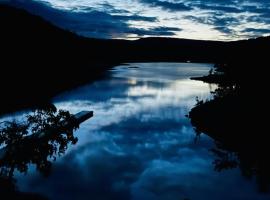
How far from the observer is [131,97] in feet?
290

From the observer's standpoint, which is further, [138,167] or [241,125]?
[241,125]

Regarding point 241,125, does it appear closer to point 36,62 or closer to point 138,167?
point 138,167

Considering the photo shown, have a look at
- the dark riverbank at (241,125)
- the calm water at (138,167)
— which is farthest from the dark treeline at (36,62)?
the calm water at (138,167)

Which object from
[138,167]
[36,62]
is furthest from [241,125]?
[36,62]

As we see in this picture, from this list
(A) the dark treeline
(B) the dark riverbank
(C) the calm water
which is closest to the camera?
(C) the calm water

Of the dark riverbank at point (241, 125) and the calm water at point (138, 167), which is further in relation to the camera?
the dark riverbank at point (241, 125)

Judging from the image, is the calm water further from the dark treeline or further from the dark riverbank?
the dark treeline

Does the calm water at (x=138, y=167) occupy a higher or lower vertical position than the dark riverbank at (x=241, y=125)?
lower

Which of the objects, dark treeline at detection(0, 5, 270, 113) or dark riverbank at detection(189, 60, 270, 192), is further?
dark treeline at detection(0, 5, 270, 113)

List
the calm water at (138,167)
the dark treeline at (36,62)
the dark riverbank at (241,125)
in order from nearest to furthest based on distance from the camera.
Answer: the calm water at (138,167) < the dark riverbank at (241,125) < the dark treeline at (36,62)

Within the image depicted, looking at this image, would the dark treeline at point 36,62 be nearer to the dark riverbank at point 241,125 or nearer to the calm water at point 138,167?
the dark riverbank at point 241,125

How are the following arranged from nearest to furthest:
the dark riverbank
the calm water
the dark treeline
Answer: the calm water, the dark riverbank, the dark treeline

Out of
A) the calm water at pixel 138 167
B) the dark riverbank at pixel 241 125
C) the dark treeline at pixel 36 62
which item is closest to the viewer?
the calm water at pixel 138 167

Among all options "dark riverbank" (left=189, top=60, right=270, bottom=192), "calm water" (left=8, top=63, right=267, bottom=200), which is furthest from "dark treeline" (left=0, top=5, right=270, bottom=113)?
"calm water" (left=8, top=63, right=267, bottom=200)
